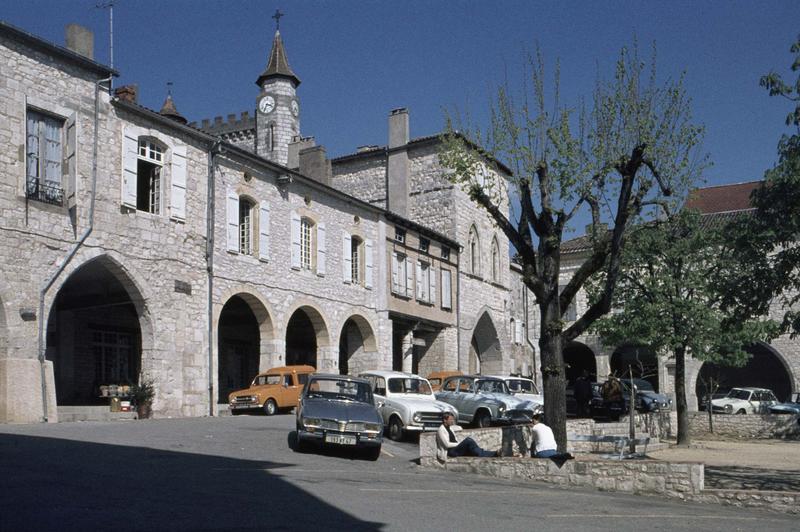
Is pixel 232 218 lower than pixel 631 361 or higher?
higher

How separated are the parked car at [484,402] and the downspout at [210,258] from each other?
636 centimetres

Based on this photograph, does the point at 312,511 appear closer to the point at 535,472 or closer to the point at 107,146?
the point at 535,472

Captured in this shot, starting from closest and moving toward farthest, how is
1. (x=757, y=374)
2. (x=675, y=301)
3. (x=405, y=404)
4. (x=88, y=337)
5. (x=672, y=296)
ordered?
(x=405, y=404)
(x=675, y=301)
(x=672, y=296)
(x=88, y=337)
(x=757, y=374)

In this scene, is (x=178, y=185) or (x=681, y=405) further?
(x=178, y=185)

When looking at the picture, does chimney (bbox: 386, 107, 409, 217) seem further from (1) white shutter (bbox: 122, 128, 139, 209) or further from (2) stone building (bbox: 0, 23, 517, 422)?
(1) white shutter (bbox: 122, 128, 139, 209)

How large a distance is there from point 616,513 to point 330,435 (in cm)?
554

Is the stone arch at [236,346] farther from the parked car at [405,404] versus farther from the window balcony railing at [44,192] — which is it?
the parked car at [405,404]

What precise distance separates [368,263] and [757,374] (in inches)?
925

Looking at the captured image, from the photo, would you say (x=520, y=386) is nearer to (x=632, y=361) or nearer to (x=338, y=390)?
(x=338, y=390)

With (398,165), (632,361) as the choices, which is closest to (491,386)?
(398,165)

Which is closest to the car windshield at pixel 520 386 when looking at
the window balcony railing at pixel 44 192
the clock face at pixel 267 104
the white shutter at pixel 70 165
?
the white shutter at pixel 70 165

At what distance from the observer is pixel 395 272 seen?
33.9m

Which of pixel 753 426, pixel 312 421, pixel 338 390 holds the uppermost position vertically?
pixel 338 390

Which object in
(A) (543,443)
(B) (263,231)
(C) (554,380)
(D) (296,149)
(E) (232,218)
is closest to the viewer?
(A) (543,443)
